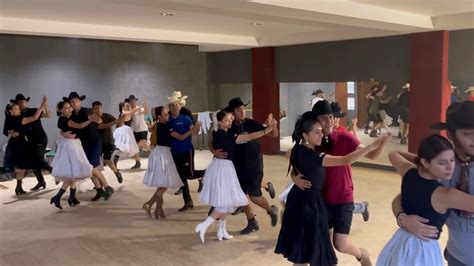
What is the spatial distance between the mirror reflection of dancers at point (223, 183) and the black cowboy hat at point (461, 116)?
8.90ft

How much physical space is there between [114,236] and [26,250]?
2.95 feet

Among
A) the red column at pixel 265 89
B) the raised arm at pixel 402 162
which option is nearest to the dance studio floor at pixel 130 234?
the raised arm at pixel 402 162

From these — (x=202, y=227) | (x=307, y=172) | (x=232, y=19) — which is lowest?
(x=202, y=227)

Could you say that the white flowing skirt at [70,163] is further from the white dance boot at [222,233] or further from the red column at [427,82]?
the red column at [427,82]

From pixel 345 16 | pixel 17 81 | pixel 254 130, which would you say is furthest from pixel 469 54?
pixel 17 81

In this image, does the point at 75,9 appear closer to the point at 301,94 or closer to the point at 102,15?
the point at 102,15

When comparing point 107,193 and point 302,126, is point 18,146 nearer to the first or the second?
point 107,193

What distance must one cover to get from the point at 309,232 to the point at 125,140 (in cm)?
635

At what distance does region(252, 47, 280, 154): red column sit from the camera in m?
10.8

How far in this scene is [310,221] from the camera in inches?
123

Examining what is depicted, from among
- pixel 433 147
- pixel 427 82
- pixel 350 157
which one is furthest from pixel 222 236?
pixel 427 82

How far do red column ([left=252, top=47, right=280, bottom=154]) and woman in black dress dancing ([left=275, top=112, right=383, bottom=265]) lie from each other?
767 cm

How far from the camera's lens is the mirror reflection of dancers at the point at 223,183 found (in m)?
4.71

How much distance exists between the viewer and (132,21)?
7.87 m
